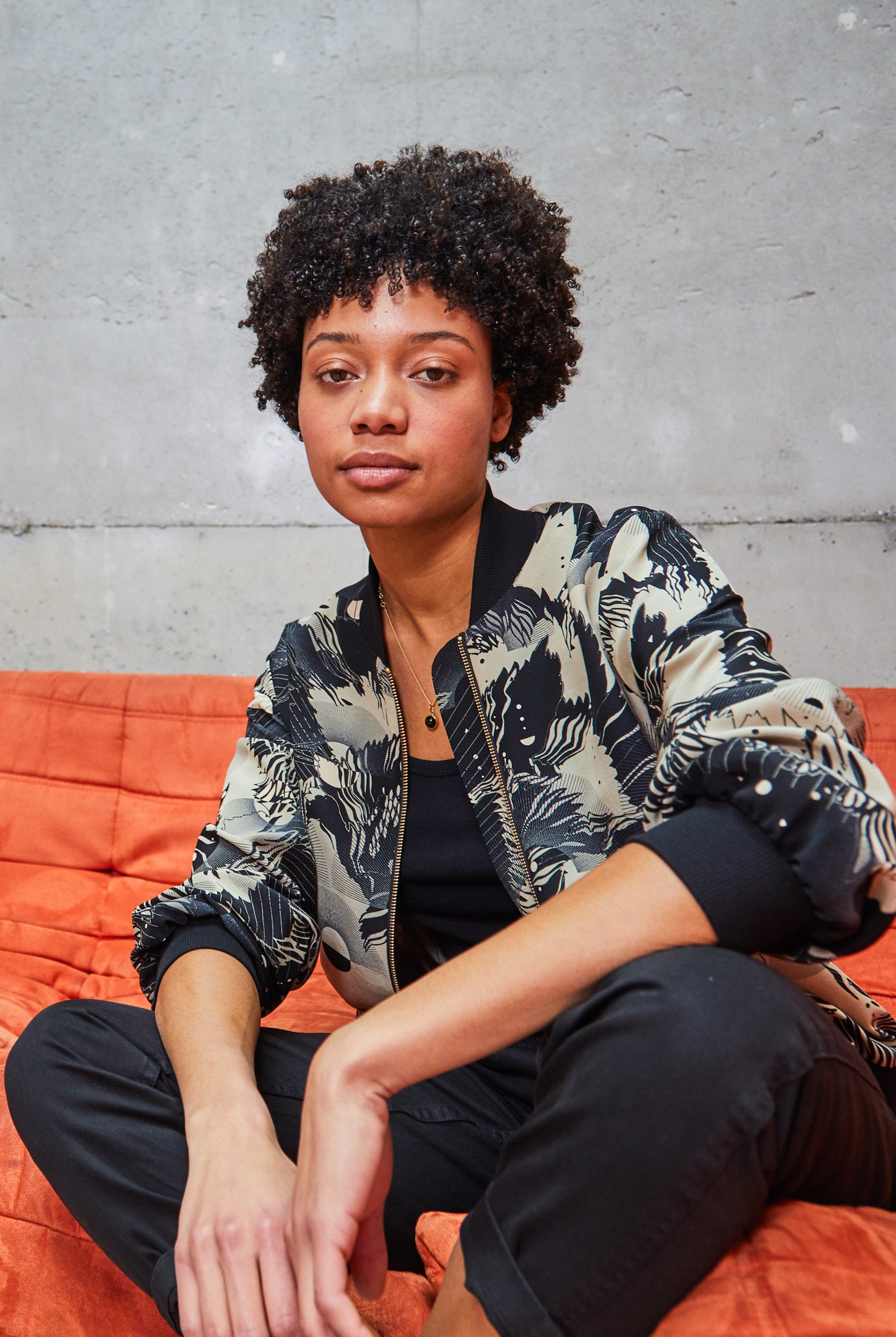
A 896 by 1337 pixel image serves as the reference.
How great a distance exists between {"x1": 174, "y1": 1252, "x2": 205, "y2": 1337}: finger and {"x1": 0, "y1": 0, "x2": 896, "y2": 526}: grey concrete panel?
5.99 ft

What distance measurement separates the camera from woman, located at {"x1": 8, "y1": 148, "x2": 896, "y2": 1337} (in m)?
0.63

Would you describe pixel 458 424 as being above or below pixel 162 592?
above

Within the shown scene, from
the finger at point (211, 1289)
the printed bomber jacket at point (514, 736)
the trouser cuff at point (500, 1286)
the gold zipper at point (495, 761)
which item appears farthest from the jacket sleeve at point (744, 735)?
the finger at point (211, 1289)

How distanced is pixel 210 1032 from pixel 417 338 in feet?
2.49

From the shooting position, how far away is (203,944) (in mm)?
1056

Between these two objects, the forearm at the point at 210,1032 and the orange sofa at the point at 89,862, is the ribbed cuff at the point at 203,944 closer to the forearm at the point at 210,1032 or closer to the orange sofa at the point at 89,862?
the forearm at the point at 210,1032

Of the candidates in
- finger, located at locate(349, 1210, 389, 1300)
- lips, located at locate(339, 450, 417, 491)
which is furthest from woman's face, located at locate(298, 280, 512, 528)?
finger, located at locate(349, 1210, 389, 1300)

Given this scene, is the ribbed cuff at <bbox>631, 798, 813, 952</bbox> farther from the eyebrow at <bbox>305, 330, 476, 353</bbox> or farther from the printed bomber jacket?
the eyebrow at <bbox>305, 330, 476, 353</bbox>

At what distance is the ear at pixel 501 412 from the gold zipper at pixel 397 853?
0.40 metres

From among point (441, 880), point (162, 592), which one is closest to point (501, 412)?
point (441, 880)

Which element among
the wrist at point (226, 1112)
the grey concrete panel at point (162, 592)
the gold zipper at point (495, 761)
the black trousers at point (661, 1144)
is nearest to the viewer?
the black trousers at point (661, 1144)

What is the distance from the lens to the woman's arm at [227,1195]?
0.75 metres

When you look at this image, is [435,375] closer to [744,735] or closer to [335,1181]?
[744,735]

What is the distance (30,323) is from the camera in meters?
2.51
